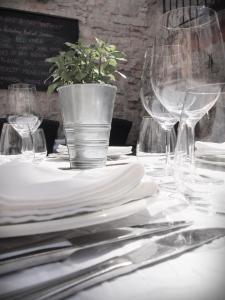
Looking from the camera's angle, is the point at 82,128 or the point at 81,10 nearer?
the point at 82,128

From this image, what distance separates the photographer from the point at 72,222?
1.09ft

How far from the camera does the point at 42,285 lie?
0.78ft

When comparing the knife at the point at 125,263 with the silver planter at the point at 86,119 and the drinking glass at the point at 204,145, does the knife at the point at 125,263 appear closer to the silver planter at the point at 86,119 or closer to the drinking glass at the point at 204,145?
the drinking glass at the point at 204,145

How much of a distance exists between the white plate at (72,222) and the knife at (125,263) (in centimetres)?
5

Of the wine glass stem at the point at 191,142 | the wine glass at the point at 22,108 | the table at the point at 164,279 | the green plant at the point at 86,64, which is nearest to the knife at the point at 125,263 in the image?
the table at the point at 164,279

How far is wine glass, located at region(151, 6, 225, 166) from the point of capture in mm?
489

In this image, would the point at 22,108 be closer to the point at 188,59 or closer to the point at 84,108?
the point at 84,108

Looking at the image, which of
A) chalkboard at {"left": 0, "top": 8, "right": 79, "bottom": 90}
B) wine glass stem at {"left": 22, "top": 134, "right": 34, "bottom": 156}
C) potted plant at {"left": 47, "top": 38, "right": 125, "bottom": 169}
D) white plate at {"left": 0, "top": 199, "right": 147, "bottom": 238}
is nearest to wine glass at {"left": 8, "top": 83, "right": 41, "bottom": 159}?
wine glass stem at {"left": 22, "top": 134, "right": 34, "bottom": 156}

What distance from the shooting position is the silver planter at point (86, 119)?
73 cm

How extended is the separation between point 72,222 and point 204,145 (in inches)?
9.3

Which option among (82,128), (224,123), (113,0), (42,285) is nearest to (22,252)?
(42,285)

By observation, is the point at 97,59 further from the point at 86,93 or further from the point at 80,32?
the point at 80,32

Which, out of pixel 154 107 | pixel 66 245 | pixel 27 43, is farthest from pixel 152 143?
pixel 27 43

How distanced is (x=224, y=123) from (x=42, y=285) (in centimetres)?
30
